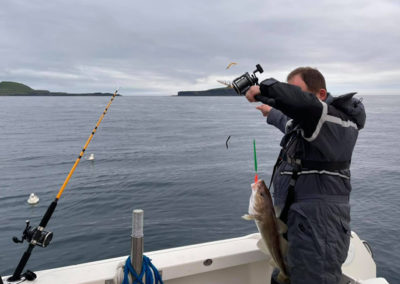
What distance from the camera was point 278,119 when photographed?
11.8 ft

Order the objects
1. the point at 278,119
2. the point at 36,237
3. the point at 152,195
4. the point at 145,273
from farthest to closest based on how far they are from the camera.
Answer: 1. the point at 152,195
2. the point at 278,119
3. the point at 36,237
4. the point at 145,273

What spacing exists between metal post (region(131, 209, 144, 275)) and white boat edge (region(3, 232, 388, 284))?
197 mm

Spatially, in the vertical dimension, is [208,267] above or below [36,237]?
below

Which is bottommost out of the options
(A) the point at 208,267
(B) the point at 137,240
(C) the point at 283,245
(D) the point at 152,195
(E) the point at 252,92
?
(D) the point at 152,195

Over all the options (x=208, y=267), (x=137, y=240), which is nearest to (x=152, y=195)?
(x=208, y=267)

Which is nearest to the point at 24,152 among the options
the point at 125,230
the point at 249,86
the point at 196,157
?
the point at 196,157

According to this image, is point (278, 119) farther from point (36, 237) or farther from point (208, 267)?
point (36, 237)

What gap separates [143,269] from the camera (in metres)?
2.92

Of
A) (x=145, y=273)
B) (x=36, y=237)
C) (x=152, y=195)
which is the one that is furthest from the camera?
(x=152, y=195)

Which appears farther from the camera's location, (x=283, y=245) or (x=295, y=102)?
(x=283, y=245)

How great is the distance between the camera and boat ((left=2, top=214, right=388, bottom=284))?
307 cm

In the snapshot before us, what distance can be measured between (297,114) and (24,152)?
21.3 metres

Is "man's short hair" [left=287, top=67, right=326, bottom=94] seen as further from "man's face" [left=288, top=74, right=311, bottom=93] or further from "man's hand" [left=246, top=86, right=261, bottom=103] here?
"man's hand" [left=246, top=86, right=261, bottom=103]

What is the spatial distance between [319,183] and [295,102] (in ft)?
2.34
